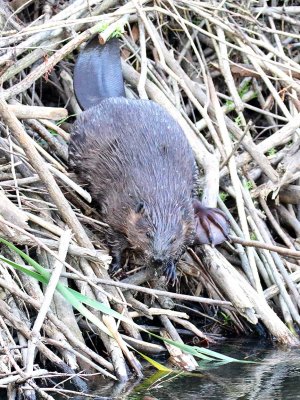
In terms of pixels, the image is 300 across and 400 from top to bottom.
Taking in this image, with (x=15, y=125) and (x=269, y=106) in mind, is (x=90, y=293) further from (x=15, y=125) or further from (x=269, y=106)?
(x=269, y=106)

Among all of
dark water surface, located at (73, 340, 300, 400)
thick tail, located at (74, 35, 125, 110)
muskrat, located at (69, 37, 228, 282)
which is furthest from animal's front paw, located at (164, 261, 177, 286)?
thick tail, located at (74, 35, 125, 110)

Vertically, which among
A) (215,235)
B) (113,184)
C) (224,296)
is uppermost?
(113,184)

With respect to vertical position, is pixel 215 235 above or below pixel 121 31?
below

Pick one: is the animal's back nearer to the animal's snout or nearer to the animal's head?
the animal's head

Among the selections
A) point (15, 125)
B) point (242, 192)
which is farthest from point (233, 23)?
point (15, 125)

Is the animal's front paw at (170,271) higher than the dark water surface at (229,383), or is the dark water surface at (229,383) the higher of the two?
the animal's front paw at (170,271)

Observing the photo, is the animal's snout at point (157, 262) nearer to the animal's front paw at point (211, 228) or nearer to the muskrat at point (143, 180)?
the muskrat at point (143, 180)

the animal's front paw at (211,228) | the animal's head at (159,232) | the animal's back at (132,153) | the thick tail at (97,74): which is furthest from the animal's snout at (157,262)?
the thick tail at (97,74)
